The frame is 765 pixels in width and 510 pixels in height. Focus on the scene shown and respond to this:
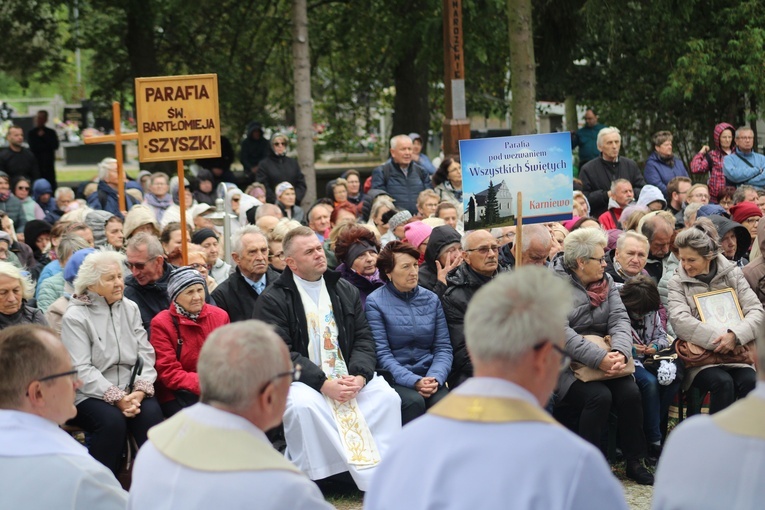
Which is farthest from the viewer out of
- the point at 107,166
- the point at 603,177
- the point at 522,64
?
the point at 522,64

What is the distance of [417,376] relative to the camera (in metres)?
7.45

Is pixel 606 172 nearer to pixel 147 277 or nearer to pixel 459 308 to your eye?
pixel 459 308

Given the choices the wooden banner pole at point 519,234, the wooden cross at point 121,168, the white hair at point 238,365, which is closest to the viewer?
the white hair at point 238,365

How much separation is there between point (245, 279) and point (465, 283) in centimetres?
157

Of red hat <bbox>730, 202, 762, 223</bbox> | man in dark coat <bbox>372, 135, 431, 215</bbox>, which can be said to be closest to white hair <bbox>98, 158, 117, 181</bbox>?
man in dark coat <bbox>372, 135, 431, 215</bbox>

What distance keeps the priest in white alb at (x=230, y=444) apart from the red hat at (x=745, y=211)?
7743 millimetres

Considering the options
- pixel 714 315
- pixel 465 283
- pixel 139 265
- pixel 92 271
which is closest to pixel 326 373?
pixel 465 283

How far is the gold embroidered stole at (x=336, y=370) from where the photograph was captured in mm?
7129

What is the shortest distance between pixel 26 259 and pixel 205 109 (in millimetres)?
2428

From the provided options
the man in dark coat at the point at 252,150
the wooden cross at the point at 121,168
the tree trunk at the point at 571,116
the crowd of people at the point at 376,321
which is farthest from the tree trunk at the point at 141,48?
the crowd of people at the point at 376,321

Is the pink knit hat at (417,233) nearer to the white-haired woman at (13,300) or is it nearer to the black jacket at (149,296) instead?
the black jacket at (149,296)

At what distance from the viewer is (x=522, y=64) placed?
47.7 feet

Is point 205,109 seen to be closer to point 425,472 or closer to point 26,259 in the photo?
point 26,259

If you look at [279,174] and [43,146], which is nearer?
[279,174]
